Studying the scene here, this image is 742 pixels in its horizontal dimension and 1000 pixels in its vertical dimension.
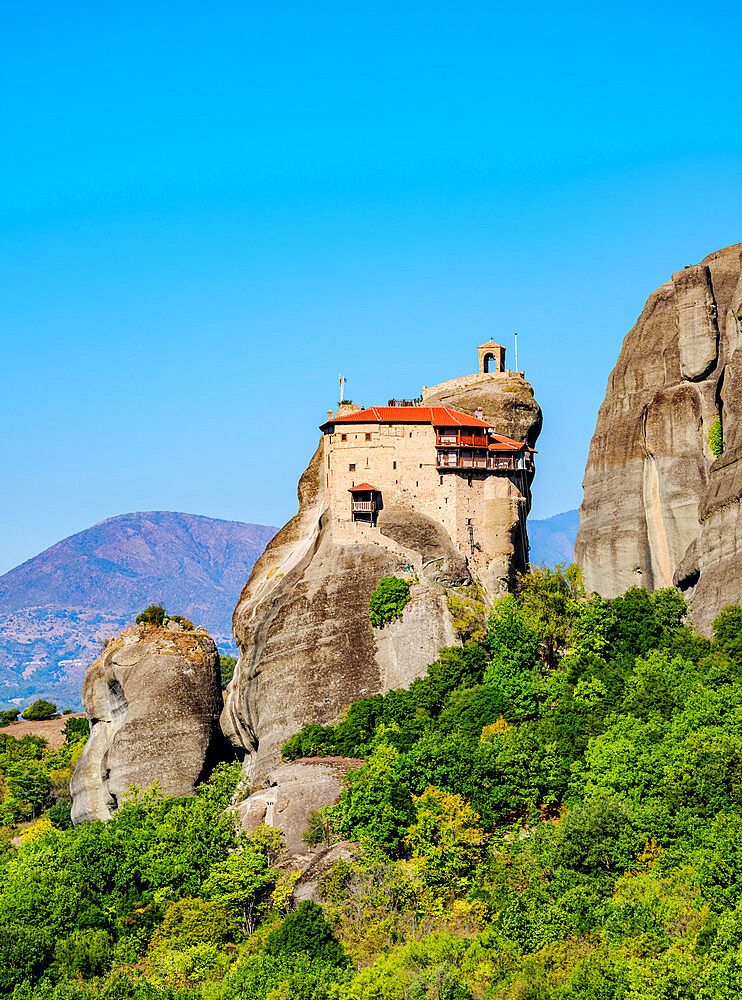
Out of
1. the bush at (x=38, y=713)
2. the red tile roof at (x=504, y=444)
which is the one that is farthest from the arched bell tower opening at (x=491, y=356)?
the bush at (x=38, y=713)

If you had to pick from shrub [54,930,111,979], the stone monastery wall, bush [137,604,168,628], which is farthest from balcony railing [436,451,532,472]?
shrub [54,930,111,979]

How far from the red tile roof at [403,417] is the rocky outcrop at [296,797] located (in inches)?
816

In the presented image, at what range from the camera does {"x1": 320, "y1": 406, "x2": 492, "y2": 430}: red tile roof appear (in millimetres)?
89562

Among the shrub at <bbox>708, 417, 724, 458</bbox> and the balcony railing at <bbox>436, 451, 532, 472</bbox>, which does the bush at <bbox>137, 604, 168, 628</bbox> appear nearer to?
the balcony railing at <bbox>436, 451, 532, 472</bbox>

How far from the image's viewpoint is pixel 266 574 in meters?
93.8

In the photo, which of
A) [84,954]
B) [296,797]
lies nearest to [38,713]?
[296,797]

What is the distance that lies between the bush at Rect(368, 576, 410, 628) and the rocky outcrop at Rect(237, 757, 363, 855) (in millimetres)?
9289

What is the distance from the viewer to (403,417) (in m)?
89.9

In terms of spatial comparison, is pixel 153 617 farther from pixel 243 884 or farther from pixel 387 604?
pixel 243 884

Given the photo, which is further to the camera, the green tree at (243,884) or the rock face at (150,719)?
the rock face at (150,719)

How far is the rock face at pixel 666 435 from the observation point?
8394 cm

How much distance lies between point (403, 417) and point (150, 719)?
23213mm

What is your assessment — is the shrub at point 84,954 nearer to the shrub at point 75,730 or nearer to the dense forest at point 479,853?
the dense forest at point 479,853

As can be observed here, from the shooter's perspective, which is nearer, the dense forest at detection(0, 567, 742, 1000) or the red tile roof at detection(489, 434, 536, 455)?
the dense forest at detection(0, 567, 742, 1000)
